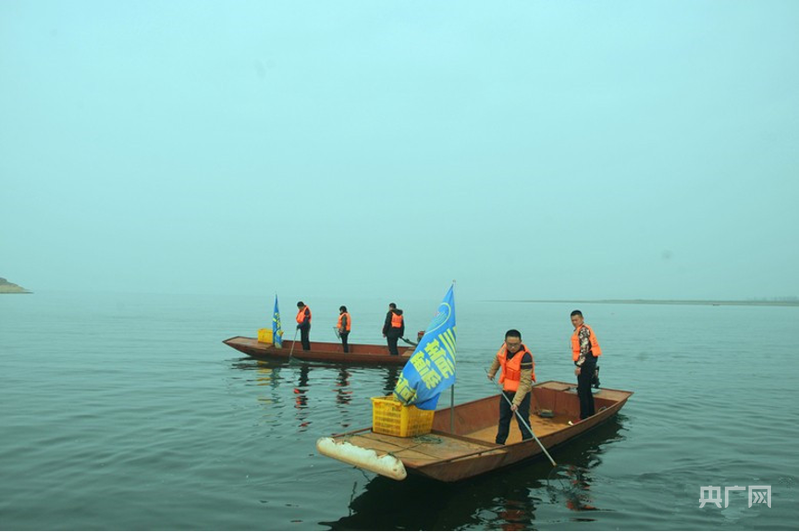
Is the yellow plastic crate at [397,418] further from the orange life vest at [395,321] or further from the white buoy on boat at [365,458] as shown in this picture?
the orange life vest at [395,321]

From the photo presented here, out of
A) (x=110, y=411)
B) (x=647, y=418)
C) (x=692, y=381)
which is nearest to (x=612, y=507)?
(x=647, y=418)

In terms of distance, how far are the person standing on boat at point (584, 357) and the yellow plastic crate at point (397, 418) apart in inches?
171

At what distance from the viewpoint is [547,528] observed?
6.94 meters

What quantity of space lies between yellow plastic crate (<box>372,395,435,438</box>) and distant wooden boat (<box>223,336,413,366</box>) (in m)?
12.0

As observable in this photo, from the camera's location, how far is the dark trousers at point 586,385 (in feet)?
37.0

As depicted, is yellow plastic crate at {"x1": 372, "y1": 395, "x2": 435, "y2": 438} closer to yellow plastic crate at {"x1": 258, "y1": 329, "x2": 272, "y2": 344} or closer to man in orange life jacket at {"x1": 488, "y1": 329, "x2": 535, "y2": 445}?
man in orange life jacket at {"x1": 488, "y1": 329, "x2": 535, "y2": 445}

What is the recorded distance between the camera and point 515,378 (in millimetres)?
8945

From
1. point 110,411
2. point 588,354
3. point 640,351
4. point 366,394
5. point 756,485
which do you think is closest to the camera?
point 756,485

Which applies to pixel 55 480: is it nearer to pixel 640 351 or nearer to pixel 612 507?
pixel 612 507

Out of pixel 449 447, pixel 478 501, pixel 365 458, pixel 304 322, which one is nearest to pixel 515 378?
pixel 449 447

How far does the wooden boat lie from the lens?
6.96 m

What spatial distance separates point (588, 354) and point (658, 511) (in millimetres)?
4107

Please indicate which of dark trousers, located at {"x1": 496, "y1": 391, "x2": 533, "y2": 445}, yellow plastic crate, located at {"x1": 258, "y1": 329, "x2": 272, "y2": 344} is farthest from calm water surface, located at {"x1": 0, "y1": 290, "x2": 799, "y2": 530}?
yellow plastic crate, located at {"x1": 258, "y1": 329, "x2": 272, "y2": 344}

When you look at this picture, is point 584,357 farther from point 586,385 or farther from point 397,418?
point 397,418
